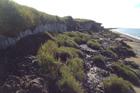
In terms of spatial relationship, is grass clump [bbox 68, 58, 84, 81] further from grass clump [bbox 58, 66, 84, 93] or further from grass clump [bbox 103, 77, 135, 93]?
grass clump [bbox 58, 66, 84, 93]

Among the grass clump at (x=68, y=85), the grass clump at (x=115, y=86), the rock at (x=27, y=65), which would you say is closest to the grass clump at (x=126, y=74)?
the grass clump at (x=115, y=86)

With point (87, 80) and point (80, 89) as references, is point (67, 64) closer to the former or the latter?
point (87, 80)

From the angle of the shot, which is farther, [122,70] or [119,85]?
[122,70]

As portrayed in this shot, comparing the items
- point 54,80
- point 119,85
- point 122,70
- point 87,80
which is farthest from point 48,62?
point 122,70

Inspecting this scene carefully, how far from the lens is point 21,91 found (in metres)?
15.2

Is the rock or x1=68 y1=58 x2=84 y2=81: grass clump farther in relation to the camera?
x1=68 y1=58 x2=84 y2=81: grass clump

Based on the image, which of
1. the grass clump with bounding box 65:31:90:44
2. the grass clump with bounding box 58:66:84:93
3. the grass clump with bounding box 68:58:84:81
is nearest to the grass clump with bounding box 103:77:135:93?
the grass clump with bounding box 68:58:84:81

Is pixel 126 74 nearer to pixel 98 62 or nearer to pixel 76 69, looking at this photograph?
pixel 98 62

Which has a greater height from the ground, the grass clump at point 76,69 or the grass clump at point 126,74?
the grass clump at point 76,69

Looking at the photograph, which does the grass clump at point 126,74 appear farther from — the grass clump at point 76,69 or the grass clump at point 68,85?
the grass clump at point 68,85

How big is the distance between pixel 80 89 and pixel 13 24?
25.7ft

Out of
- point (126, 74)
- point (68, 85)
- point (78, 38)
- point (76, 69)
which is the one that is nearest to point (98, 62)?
point (126, 74)

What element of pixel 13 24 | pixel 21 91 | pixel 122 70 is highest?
pixel 13 24

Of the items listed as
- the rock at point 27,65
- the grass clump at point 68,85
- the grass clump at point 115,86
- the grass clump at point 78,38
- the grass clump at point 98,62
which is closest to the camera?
the grass clump at point 68,85
